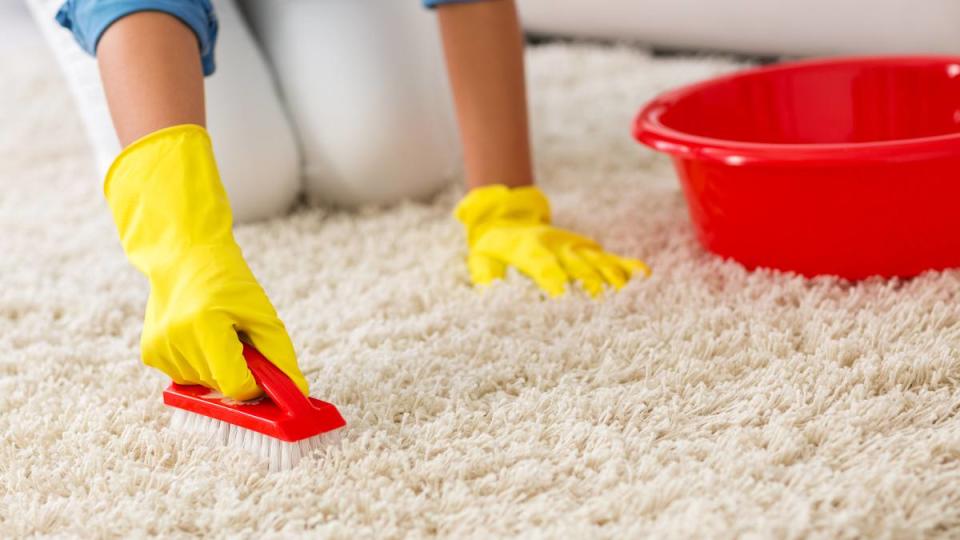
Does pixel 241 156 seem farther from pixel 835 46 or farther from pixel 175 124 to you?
pixel 835 46

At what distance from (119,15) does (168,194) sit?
0.16m

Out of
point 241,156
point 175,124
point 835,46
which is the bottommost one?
point 835,46

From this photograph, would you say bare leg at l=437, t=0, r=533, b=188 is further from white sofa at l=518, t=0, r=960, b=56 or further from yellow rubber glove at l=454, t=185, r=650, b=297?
white sofa at l=518, t=0, r=960, b=56

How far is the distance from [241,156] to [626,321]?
1.69 feet

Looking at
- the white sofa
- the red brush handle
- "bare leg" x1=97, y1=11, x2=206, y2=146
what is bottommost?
the white sofa

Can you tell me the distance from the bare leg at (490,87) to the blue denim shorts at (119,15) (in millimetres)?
300

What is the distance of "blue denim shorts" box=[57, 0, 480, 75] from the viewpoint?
0.76 metres

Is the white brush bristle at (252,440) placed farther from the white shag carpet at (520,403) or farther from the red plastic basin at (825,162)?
the red plastic basin at (825,162)

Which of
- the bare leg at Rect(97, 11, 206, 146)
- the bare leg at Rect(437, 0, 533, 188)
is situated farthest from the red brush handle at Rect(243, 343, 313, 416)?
the bare leg at Rect(437, 0, 533, 188)

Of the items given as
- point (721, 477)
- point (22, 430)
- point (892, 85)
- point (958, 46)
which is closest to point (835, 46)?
point (958, 46)

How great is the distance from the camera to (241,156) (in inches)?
45.7

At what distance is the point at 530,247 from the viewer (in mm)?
972

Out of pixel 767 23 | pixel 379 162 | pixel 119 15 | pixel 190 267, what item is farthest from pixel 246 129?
pixel 767 23

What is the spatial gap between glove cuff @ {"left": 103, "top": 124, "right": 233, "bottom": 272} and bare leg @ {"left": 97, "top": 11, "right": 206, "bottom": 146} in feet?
0.08
